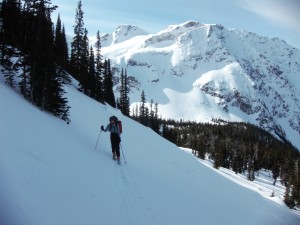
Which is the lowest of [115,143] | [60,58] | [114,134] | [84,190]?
[84,190]

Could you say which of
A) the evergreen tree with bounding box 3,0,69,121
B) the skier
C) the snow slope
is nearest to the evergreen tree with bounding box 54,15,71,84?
Answer: the evergreen tree with bounding box 3,0,69,121

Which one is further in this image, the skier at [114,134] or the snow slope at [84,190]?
the skier at [114,134]

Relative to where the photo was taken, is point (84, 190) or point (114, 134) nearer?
point (84, 190)

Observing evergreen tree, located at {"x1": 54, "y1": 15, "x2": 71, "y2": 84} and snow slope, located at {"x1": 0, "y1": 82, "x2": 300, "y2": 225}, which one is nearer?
snow slope, located at {"x1": 0, "y1": 82, "x2": 300, "y2": 225}

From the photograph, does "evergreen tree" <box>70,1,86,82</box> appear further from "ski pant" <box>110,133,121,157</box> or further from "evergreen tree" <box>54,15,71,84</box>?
"ski pant" <box>110,133,121,157</box>

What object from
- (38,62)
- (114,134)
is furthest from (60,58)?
(114,134)

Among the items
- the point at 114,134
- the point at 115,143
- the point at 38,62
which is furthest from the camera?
the point at 38,62

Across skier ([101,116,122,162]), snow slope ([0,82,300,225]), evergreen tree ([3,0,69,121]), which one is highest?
evergreen tree ([3,0,69,121])

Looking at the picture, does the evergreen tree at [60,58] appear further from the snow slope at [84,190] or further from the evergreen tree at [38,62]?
the snow slope at [84,190]

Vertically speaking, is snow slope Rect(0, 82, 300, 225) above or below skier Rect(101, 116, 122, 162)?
below

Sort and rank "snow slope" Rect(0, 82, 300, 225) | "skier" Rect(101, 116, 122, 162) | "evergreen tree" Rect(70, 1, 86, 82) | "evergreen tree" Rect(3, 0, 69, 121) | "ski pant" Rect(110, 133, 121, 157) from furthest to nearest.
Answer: "evergreen tree" Rect(70, 1, 86, 82) < "evergreen tree" Rect(3, 0, 69, 121) < "skier" Rect(101, 116, 122, 162) < "ski pant" Rect(110, 133, 121, 157) < "snow slope" Rect(0, 82, 300, 225)

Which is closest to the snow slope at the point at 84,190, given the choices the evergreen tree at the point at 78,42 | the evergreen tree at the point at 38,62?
the evergreen tree at the point at 38,62

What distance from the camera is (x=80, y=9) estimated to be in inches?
2215

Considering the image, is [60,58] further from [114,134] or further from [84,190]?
[84,190]
